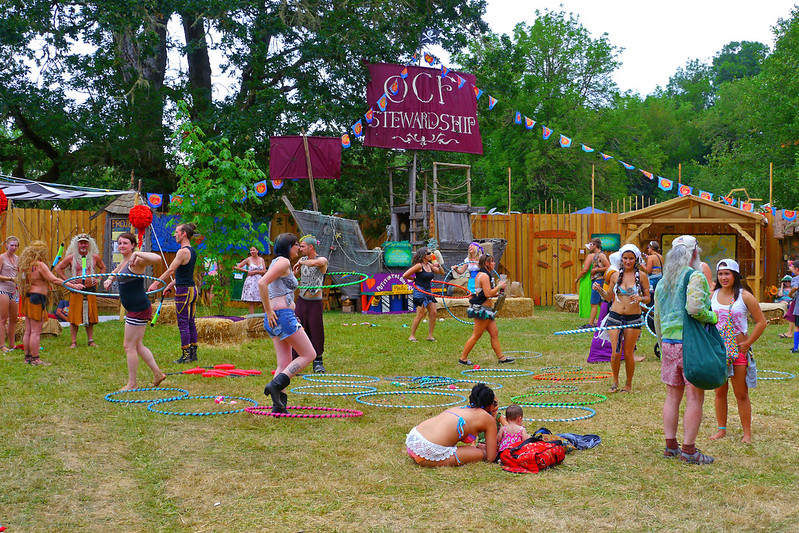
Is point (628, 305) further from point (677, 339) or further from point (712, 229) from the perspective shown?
point (712, 229)

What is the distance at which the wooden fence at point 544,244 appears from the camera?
20.9 meters

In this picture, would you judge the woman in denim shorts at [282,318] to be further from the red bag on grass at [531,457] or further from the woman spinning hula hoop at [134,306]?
the red bag on grass at [531,457]

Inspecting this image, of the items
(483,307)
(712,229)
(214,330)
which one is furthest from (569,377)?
(712,229)

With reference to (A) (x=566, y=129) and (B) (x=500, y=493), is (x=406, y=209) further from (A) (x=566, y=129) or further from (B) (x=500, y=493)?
(A) (x=566, y=129)

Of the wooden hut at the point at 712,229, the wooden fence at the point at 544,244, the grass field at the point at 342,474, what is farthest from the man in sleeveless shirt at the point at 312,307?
the wooden fence at the point at 544,244

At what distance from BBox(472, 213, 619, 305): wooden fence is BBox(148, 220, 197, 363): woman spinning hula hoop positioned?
12.4 meters

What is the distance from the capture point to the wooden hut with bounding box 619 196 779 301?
60.6ft

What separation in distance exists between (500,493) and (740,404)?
2429mm

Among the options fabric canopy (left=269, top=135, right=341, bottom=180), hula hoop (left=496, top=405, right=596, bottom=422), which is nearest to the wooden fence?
fabric canopy (left=269, top=135, right=341, bottom=180)

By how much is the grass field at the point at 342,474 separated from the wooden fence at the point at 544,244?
1258 cm

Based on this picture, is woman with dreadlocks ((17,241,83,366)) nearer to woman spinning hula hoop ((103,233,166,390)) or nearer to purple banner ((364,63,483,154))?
woman spinning hula hoop ((103,233,166,390))

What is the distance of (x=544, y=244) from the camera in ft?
69.5

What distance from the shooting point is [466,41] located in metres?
23.9

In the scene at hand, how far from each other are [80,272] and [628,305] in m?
8.28
